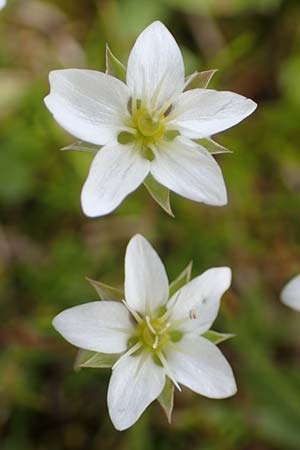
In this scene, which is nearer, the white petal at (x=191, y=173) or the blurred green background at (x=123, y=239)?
the white petal at (x=191, y=173)

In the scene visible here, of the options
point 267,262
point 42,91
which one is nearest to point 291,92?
point 267,262

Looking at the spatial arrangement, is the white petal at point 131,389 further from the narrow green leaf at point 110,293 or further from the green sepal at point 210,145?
the green sepal at point 210,145

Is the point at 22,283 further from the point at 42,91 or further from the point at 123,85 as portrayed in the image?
the point at 123,85

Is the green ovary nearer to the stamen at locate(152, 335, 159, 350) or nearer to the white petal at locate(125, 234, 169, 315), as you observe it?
the white petal at locate(125, 234, 169, 315)

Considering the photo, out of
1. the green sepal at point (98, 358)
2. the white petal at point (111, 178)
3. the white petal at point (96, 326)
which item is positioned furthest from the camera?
the green sepal at point (98, 358)

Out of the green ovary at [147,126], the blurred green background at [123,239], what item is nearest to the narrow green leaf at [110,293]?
the green ovary at [147,126]

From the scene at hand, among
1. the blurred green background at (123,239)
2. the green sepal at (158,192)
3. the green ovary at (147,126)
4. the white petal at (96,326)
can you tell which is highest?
the green ovary at (147,126)

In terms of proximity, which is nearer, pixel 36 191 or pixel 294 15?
pixel 36 191
